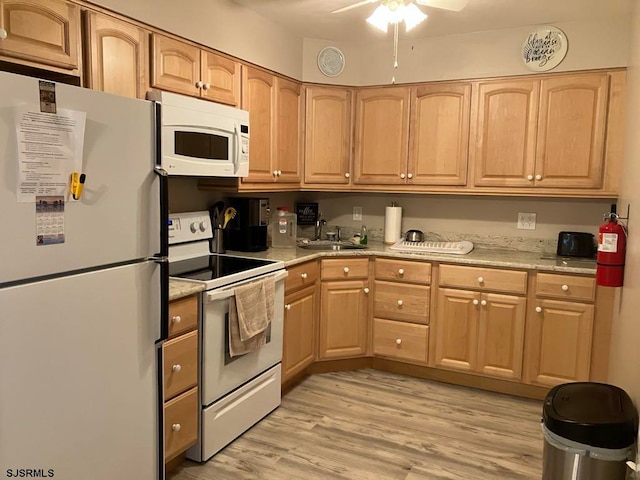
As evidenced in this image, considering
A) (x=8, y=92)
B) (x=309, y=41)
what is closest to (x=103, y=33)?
(x=8, y=92)

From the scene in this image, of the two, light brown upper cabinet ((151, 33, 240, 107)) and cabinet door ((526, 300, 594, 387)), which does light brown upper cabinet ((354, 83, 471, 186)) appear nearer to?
cabinet door ((526, 300, 594, 387))

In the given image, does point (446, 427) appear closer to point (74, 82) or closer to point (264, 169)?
point (264, 169)

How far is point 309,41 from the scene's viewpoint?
3.68 m

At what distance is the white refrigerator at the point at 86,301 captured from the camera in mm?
1441

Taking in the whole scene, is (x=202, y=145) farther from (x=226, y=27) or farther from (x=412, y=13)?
(x=412, y=13)

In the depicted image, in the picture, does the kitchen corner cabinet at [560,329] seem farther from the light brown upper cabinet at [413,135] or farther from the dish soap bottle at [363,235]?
the dish soap bottle at [363,235]

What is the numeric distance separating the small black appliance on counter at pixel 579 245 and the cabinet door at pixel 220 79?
7.76 feet

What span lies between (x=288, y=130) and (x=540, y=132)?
66.8 inches

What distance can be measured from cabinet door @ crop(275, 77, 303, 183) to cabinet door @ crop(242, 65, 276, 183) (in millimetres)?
72

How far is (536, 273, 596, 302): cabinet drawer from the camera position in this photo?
304 cm

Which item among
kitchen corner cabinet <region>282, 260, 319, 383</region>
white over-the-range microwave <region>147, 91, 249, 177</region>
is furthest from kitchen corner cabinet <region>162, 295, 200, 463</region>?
kitchen corner cabinet <region>282, 260, 319, 383</region>

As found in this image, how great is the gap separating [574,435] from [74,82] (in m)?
2.34

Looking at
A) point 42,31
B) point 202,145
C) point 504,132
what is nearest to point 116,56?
point 42,31

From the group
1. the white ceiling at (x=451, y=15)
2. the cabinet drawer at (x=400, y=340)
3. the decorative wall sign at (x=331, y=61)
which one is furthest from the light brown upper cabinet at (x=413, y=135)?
the cabinet drawer at (x=400, y=340)
